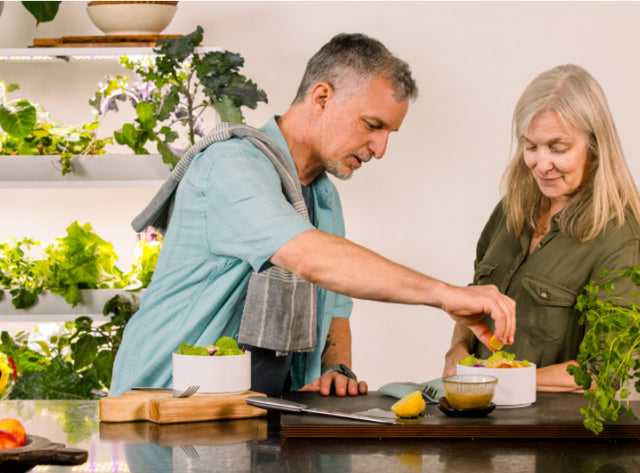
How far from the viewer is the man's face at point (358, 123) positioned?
1.92 m

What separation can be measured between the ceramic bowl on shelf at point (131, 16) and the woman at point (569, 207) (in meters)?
1.75

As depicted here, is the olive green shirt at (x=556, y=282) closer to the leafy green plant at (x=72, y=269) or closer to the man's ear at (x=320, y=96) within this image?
the man's ear at (x=320, y=96)

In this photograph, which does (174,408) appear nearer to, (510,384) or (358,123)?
(510,384)

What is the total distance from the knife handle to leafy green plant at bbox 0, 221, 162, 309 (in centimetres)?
189

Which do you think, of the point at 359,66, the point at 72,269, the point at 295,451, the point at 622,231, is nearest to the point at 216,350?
the point at 295,451

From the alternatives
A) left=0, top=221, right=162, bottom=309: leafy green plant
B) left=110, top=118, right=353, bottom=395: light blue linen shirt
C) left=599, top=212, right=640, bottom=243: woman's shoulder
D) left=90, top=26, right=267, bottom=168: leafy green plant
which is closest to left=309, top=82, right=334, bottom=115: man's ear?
left=110, top=118, right=353, bottom=395: light blue linen shirt

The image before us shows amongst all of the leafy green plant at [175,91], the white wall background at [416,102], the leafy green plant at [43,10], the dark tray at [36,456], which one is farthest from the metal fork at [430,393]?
the leafy green plant at [43,10]

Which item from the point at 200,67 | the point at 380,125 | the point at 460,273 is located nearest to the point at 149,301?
the point at 380,125

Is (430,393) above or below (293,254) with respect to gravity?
below

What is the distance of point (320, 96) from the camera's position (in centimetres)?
195

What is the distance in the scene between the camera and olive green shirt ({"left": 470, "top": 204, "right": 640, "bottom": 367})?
1.95 meters

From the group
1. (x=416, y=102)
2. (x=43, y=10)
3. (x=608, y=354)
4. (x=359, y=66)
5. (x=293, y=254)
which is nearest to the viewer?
(x=608, y=354)

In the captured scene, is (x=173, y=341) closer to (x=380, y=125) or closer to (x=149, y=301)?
(x=149, y=301)

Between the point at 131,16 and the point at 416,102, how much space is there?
4.11 feet
